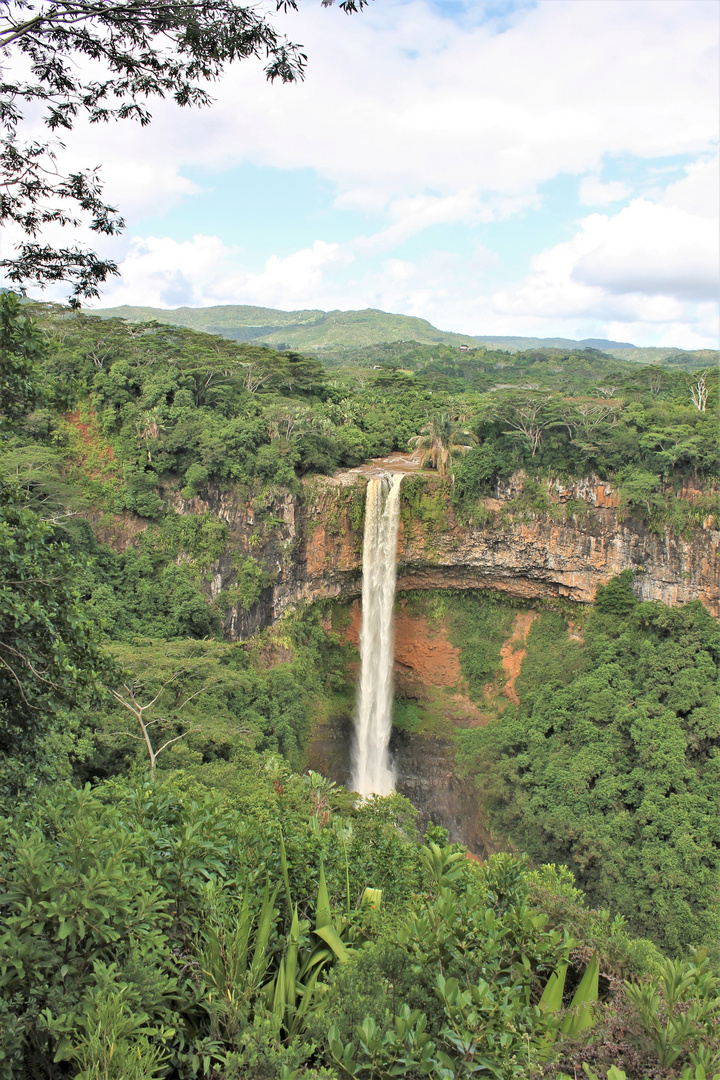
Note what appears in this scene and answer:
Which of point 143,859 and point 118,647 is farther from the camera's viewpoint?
point 118,647

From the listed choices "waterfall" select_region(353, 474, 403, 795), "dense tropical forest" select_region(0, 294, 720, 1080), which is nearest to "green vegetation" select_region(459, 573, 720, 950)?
"dense tropical forest" select_region(0, 294, 720, 1080)

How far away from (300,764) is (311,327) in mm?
100412

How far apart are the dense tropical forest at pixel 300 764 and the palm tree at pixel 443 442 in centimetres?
10

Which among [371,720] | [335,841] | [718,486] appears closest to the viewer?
[335,841]

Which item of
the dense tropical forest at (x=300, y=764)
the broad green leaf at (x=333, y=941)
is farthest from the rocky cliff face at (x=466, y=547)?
the broad green leaf at (x=333, y=941)

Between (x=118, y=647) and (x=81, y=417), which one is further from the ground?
(x=81, y=417)

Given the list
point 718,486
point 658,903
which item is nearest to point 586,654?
point 718,486

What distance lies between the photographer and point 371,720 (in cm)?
2402

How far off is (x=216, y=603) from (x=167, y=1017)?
61.1 feet

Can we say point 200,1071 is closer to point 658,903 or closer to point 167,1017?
point 167,1017

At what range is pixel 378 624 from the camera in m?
24.4

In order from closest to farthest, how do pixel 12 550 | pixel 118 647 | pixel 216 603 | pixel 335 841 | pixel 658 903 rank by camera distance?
pixel 12 550
pixel 335 841
pixel 658 903
pixel 118 647
pixel 216 603

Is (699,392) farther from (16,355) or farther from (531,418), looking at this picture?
(16,355)

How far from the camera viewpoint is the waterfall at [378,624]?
78.2 ft
